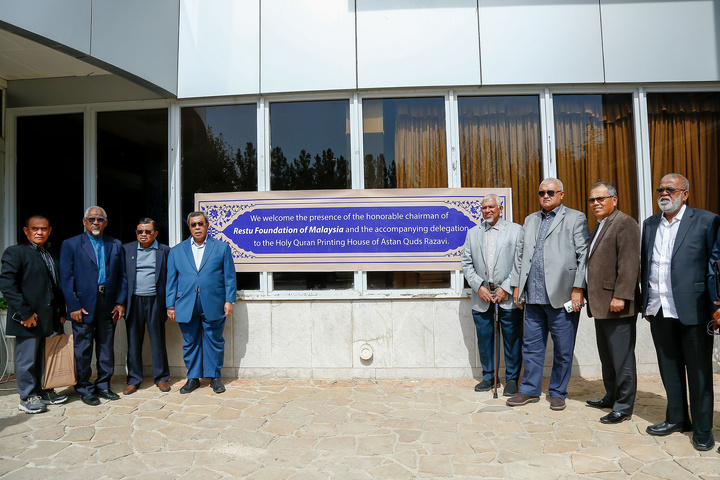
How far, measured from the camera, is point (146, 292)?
472 centimetres

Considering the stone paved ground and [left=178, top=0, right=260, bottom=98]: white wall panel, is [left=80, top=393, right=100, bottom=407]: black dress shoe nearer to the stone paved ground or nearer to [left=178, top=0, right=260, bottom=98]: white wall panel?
the stone paved ground

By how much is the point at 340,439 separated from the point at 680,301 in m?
2.65

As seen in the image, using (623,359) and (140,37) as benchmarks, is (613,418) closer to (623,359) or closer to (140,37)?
(623,359)

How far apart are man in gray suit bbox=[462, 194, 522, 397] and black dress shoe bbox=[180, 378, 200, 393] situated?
2.87m

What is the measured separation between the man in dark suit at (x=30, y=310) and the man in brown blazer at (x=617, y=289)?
191 inches

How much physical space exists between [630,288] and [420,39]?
333cm

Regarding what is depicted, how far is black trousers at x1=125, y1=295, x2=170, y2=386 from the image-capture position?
4691 mm

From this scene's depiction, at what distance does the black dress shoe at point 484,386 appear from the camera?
4539mm

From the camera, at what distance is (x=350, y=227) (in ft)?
16.7

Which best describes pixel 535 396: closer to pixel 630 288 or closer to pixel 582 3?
pixel 630 288

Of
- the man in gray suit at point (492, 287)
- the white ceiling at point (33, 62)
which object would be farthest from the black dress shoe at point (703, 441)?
the white ceiling at point (33, 62)

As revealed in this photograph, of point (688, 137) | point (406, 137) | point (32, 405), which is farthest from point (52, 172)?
point (688, 137)

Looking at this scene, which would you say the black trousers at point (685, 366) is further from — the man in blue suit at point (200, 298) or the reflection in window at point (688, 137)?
the man in blue suit at point (200, 298)

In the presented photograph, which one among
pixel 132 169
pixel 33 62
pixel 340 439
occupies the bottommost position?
pixel 340 439
